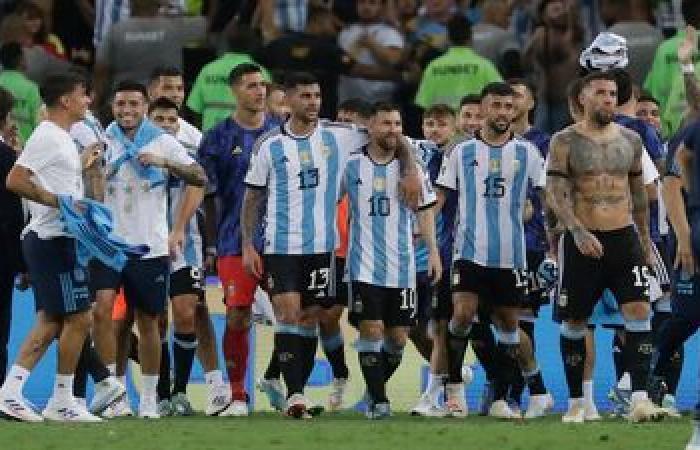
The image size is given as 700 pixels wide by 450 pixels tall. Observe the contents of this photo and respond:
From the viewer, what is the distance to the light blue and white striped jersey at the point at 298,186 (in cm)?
1888

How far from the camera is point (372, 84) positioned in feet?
88.5

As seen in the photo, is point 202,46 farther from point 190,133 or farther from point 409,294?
point 409,294

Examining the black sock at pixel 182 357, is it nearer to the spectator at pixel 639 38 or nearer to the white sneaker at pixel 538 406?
the white sneaker at pixel 538 406

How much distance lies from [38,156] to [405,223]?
255cm

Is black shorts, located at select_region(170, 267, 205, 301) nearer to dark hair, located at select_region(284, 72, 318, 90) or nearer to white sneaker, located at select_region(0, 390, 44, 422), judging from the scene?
dark hair, located at select_region(284, 72, 318, 90)

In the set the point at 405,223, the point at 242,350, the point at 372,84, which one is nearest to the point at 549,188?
the point at 405,223

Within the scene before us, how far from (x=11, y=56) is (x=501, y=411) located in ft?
26.5

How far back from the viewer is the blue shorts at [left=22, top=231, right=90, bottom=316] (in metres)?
18.1

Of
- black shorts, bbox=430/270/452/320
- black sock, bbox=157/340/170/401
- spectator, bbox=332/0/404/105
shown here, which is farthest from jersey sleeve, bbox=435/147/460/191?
spectator, bbox=332/0/404/105

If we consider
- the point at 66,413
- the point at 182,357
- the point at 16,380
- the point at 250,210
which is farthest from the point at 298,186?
the point at 16,380

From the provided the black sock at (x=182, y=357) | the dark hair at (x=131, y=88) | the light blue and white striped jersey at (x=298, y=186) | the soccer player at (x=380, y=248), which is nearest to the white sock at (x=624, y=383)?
the soccer player at (x=380, y=248)

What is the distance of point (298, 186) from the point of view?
746 inches

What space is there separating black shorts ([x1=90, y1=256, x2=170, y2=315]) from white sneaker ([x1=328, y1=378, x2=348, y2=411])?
1.66 meters

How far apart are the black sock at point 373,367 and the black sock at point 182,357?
51.2 inches
